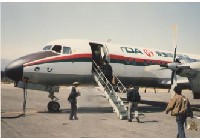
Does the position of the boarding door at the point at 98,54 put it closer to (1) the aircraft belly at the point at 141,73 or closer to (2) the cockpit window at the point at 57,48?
(1) the aircraft belly at the point at 141,73

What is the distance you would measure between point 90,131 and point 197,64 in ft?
29.4

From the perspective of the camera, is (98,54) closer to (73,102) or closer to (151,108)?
(73,102)

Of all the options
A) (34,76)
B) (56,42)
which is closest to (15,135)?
(34,76)

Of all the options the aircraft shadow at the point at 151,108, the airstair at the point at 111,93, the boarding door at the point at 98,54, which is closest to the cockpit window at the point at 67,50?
the airstair at the point at 111,93

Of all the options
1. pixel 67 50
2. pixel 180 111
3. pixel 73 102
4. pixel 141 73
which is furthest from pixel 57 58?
pixel 180 111

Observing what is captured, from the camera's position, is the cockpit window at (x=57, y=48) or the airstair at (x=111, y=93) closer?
the airstair at (x=111, y=93)

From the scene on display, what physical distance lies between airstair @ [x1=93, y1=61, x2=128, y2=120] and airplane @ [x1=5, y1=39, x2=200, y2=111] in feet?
1.47

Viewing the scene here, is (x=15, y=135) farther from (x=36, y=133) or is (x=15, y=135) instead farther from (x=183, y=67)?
(x=183, y=67)

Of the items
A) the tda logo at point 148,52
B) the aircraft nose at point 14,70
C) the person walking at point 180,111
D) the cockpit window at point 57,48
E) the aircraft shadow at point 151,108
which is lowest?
the aircraft shadow at point 151,108

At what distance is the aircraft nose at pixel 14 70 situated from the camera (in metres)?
14.9

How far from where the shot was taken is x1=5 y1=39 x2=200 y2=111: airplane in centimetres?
1549

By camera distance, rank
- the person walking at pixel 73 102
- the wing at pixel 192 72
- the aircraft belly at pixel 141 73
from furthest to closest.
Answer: the aircraft belly at pixel 141 73
the wing at pixel 192 72
the person walking at pixel 73 102

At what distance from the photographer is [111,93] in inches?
667

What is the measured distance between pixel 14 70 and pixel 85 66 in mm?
4456
